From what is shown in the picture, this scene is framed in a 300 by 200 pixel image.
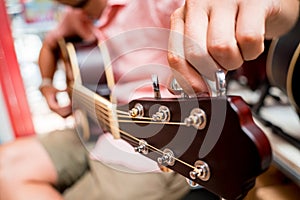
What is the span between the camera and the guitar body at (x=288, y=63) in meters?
0.55

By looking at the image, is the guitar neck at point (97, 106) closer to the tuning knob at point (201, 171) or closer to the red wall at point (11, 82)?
the tuning knob at point (201, 171)

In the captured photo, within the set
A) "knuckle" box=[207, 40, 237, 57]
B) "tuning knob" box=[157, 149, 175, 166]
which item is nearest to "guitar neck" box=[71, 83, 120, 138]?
"tuning knob" box=[157, 149, 175, 166]

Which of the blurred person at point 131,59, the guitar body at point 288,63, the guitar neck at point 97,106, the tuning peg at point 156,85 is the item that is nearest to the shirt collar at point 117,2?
the blurred person at point 131,59

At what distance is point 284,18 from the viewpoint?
45 centimetres

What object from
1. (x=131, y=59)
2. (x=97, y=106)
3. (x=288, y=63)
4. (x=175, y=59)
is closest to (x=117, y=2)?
(x=131, y=59)

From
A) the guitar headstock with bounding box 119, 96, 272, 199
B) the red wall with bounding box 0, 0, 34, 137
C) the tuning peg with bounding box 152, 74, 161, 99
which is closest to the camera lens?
the guitar headstock with bounding box 119, 96, 272, 199

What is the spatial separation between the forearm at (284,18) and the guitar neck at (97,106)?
0.25m

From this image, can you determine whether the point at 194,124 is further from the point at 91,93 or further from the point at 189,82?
the point at 91,93

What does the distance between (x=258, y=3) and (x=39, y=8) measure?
128 centimetres

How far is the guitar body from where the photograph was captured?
55cm

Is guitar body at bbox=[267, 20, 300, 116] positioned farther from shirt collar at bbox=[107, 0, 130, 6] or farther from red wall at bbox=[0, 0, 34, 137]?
red wall at bbox=[0, 0, 34, 137]

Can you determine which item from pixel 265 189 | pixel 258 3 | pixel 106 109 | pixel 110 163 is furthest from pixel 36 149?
pixel 258 3

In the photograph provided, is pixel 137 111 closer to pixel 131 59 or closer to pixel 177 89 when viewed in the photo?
pixel 177 89

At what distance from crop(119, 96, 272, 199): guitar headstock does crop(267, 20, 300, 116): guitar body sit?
0.28 meters
